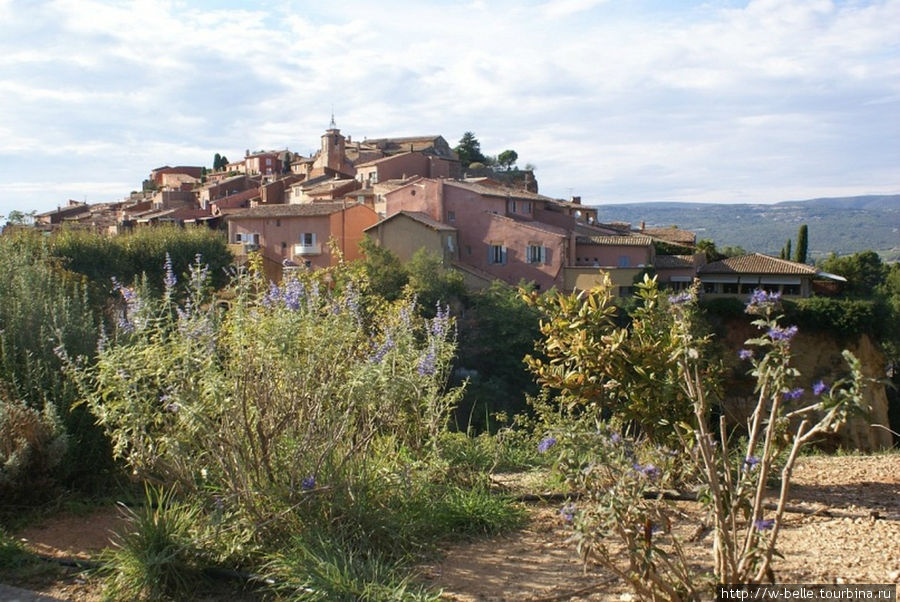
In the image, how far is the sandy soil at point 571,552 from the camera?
420 cm

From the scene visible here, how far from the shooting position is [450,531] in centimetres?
534

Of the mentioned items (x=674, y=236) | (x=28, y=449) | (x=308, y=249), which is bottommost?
(x=28, y=449)

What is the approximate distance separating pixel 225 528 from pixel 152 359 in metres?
1.20

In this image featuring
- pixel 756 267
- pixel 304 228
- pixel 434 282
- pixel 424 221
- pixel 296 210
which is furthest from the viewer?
pixel 296 210

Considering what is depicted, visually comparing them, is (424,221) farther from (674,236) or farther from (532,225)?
(674,236)

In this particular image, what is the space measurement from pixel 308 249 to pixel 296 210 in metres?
2.58

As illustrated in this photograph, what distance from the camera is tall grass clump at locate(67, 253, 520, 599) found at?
Result: 186 inches

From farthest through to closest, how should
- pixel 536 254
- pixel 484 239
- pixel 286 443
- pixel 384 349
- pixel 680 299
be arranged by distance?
1. pixel 484 239
2. pixel 536 254
3. pixel 384 349
4. pixel 286 443
5. pixel 680 299

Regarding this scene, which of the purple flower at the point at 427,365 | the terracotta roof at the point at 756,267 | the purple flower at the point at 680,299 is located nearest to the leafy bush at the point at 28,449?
the purple flower at the point at 427,365

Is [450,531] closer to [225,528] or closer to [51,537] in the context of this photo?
[225,528]

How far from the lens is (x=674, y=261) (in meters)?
42.4

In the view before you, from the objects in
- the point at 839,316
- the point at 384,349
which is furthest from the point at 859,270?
the point at 384,349

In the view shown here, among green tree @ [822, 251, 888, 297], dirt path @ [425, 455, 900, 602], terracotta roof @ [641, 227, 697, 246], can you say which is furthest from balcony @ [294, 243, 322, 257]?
dirt path @ [425, 455, 900, 602]

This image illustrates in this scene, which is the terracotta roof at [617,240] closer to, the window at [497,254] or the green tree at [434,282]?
the window at [497,254]
